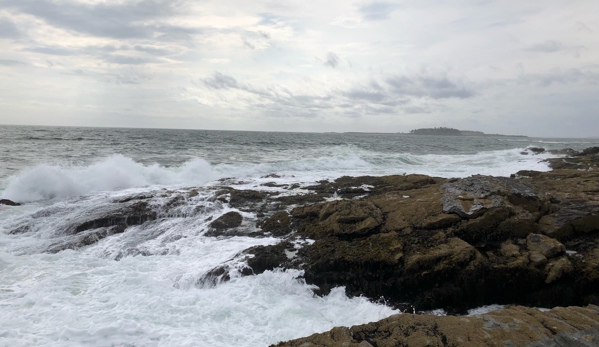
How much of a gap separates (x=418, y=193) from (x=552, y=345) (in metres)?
6.36

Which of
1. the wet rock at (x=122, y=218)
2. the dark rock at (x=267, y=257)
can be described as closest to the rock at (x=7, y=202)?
the wet rock at (x=122, y=218)

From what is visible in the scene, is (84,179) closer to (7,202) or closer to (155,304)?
(7,202)

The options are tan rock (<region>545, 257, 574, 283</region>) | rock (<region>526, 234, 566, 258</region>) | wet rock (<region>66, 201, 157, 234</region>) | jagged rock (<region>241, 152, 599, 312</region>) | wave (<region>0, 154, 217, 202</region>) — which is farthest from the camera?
wave (<region>0, 154, 217, 202</region>)

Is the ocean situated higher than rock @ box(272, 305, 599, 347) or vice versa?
rock @ box(272, 305, 599, 347)

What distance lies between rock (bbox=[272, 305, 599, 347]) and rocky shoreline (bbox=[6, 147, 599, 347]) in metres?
0.01

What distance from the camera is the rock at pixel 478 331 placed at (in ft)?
12.3

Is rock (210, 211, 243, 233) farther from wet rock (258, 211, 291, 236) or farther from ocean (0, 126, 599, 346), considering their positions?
wet rock (258, 211, 291, 236)

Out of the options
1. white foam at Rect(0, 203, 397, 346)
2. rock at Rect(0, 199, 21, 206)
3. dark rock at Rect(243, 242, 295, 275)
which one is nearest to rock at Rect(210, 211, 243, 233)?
white foam at Rect(0, 203, 397, 346)

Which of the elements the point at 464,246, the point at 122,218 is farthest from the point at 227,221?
the point at 464,246

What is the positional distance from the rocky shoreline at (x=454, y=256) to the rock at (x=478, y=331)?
13mm

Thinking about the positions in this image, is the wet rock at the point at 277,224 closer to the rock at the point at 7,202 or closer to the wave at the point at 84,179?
the wave at the point at 84,179

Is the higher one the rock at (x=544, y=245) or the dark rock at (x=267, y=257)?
the rock at (x=544, y=245)

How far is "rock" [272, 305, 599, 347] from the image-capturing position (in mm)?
3734

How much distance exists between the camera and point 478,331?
12.7 ft
